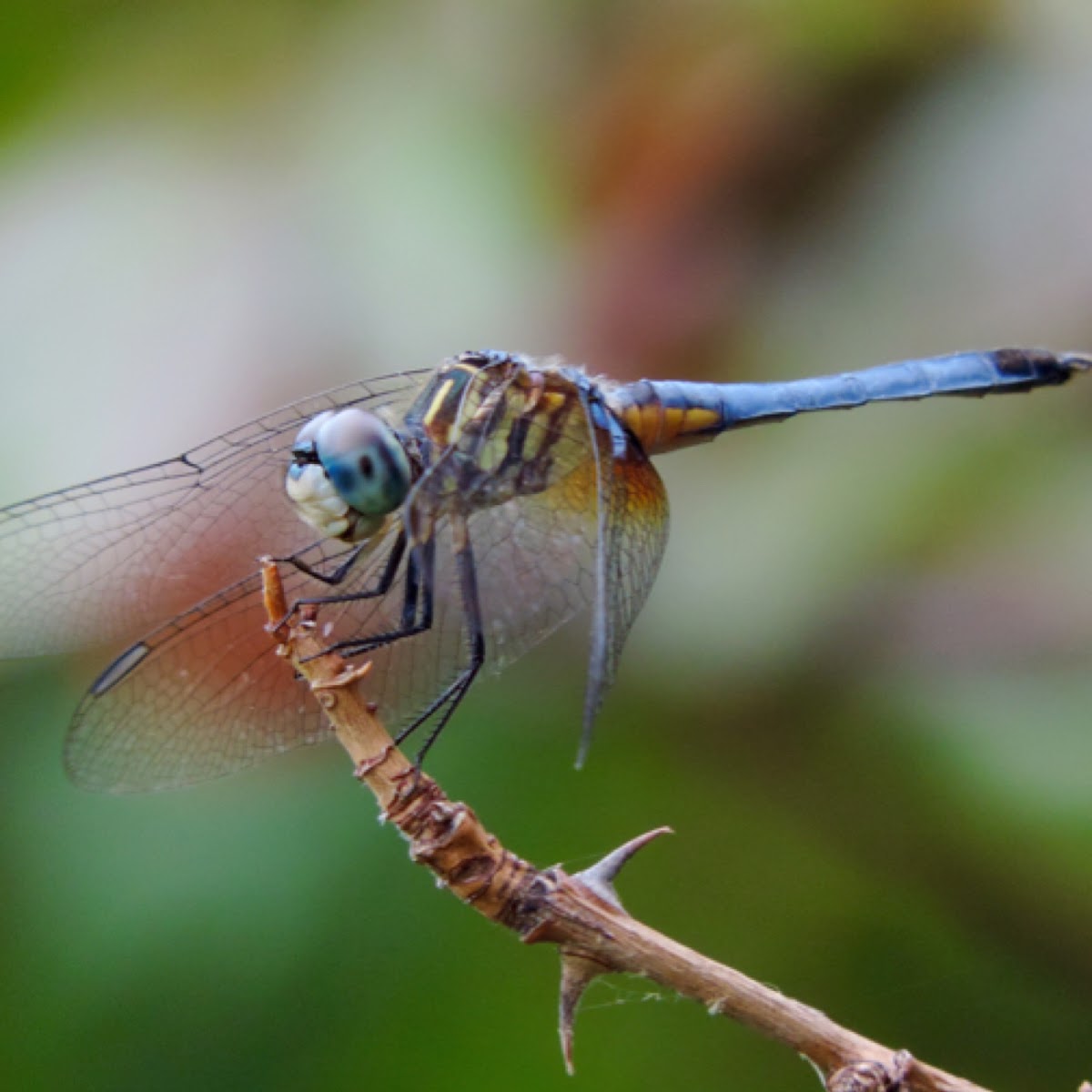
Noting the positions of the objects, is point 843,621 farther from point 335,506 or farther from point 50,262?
point 50,262

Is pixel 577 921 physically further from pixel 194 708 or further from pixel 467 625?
pixel 194 708

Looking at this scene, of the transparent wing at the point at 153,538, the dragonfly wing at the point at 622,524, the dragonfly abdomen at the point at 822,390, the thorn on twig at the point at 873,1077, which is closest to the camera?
the thorn on twig at the point at 873,1077

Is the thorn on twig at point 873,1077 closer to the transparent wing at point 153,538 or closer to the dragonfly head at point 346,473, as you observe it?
the dragonfly head at point 346,473

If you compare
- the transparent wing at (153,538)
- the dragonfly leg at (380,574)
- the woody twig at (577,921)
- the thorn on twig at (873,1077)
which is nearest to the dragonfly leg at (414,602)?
the dragonfly leg at (380,574)

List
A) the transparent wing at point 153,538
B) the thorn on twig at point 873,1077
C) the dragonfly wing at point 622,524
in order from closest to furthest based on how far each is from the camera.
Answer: the thorn on twig at point 873,1077 → the dragonfly wing at point 622,524 → the transparent wing at point 153,538

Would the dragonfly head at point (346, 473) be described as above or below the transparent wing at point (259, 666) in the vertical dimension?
above

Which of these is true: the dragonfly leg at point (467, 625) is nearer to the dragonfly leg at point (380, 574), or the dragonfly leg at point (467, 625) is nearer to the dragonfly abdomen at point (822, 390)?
the dragonfly leg at point (380, 574)

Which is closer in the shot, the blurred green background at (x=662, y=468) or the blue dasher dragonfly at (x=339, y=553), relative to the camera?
the blue dasher dragonfly at (x=339, y=553)

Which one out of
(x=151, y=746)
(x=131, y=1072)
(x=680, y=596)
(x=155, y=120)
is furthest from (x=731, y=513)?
(x=155, y=120)

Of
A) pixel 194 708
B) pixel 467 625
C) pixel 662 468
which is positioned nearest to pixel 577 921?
pixel 467 625
